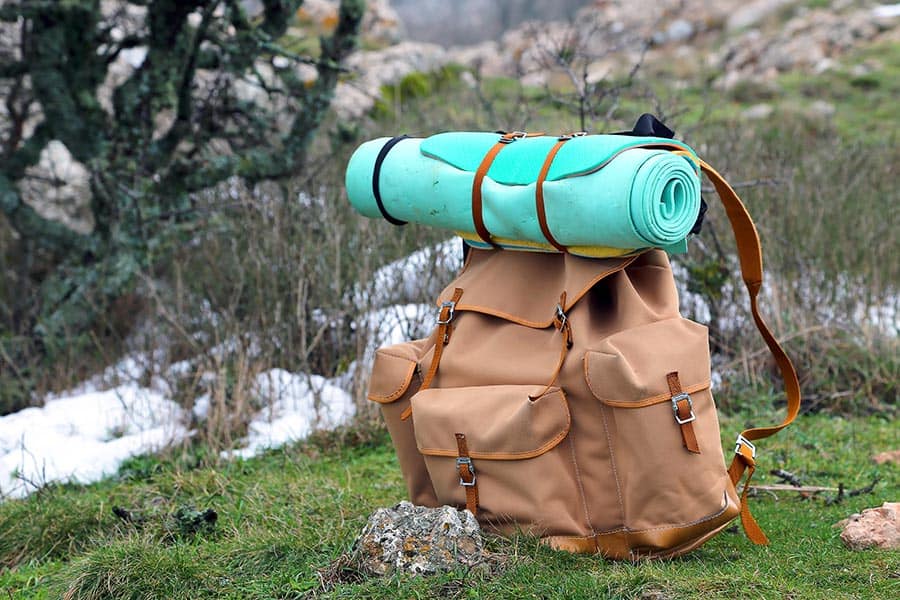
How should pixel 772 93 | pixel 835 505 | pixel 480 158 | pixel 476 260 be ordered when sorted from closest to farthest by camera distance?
1. pixel 480 158
2. pixel 476 260
3. pixel 835 505
4. pixel 772 93

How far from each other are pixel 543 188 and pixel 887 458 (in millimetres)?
2478

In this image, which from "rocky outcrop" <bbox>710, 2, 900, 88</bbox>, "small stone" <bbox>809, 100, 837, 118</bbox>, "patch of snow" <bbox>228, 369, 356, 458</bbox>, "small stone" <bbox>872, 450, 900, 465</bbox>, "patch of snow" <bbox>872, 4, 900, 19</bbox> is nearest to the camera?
"small stone" <bbox>872, 450, 900, 465</bbox>

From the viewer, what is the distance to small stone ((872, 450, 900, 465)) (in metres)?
4.26

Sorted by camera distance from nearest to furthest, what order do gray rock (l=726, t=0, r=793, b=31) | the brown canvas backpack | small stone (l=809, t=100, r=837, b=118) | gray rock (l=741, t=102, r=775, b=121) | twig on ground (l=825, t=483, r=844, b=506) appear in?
the brown canvas backpack < twig on ground (l=825, t=483, r=844, b=506) < small stone (l=809, t=100, r=837, b=118) < gray rock (l=741, t=102, r=775, b=121) < gray rock (l=726, t=0, r=793, b=31)

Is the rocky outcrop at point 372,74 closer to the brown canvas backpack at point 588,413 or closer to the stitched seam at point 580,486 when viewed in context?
the brown canvas backpack at point 588,413

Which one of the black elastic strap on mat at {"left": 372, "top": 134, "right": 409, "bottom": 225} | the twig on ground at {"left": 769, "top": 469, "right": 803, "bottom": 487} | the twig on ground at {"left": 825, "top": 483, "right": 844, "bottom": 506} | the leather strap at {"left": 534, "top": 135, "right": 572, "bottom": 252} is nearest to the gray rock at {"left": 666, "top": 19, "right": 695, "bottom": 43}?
the twig on ground at {"left": 769, "top": 469, "right": 803, "bottom": 487}

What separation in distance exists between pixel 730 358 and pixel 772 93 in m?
10.2

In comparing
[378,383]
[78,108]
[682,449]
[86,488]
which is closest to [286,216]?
[78,108]

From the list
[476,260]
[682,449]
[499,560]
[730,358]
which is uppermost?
[476,260]

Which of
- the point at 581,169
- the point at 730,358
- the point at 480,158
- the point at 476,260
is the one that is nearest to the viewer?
the point at 581,169

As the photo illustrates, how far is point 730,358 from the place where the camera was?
581cm

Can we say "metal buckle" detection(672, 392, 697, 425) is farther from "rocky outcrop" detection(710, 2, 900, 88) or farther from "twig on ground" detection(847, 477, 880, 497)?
"rocky outcrop" detection(710, 2, 900, 88)

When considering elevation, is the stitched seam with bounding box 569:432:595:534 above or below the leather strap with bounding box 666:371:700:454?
below

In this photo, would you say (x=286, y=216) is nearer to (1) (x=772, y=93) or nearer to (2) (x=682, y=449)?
(2) (x=682, y=449)
